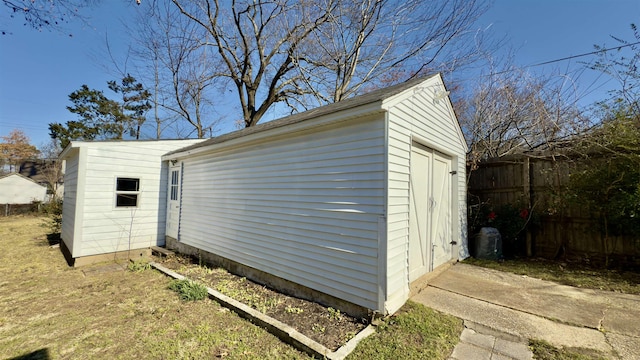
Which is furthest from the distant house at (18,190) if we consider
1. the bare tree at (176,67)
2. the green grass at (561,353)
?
the green grass at (561,353)

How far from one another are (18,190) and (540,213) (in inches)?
1353

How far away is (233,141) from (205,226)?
237 cm

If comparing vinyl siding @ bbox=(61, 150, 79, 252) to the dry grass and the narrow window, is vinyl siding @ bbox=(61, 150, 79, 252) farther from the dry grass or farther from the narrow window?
the narrow window

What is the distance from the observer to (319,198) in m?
3.88

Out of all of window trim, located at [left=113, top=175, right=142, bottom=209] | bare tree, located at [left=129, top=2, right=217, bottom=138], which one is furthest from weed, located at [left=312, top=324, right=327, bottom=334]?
bare tree, located at [left=129, top=2, right=217, bottom=138]

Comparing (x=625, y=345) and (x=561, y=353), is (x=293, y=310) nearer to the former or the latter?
(x=561, y=353)

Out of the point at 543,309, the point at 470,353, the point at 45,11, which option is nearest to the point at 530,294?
the point at 543,309

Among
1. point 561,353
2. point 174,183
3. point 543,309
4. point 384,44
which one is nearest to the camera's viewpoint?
point 561,353

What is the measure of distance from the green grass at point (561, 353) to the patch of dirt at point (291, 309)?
5.61 feet

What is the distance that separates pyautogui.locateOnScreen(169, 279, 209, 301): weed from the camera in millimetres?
4297

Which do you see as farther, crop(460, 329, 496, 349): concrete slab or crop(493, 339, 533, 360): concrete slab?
crop(460, 329, 496, 349): concrete slab

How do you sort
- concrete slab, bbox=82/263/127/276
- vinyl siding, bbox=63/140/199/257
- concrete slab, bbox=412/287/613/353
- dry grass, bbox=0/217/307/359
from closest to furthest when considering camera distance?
1. concrete slab, bbox=412/287/613/353
2. dry grass, bbox=0/217/307/359
3. concrete slab, bbox=82/263/127/276
4. vinyl siding, bbox=63/140/199/257

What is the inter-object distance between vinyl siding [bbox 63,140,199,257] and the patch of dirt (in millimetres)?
2815

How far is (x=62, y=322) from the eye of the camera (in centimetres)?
362
